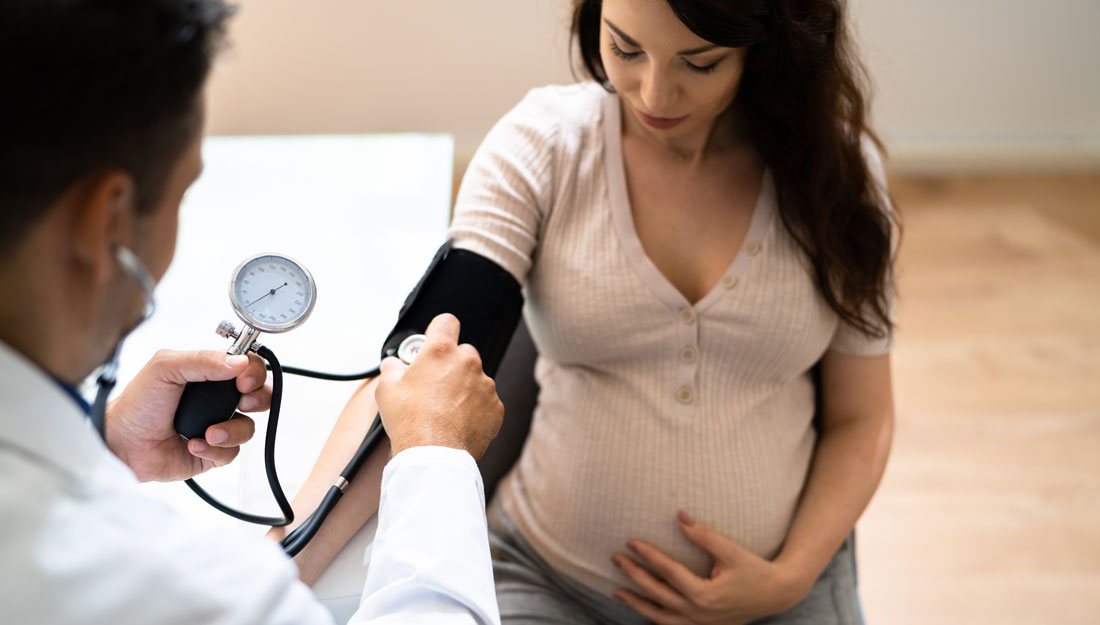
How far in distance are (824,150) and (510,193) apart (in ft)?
1.32

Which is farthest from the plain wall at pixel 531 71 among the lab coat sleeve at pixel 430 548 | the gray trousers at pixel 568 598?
the lab coat sleeve at pixel 430 548

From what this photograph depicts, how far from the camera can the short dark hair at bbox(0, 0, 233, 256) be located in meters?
0.57

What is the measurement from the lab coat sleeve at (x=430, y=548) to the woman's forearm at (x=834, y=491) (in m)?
0.54

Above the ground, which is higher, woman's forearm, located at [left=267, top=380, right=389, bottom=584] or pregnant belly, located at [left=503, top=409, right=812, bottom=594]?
woman's forearm, located at [left=267, top=380, right=389, bottom=584]

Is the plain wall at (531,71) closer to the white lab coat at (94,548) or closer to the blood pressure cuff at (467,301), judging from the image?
the blood pressure cuff at (467,301)

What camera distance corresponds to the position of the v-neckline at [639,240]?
1183 mm

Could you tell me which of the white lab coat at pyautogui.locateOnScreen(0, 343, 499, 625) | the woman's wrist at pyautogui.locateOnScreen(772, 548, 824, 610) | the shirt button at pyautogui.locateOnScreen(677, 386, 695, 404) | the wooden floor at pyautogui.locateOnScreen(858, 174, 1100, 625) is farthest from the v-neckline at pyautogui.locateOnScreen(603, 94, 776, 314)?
the wooden floor at pyautogui.locateOnScreen(858, 174, 1100, 625)

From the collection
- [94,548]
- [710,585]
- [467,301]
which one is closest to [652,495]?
[710,585]

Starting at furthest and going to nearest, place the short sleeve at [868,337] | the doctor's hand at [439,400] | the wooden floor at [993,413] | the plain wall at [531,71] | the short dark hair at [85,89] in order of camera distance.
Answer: the plain wall at [531,71] → the wooden floor at [993,413] → the short sleeve at [868,337] → the doctor's hand at [439,400] → the short dark hair at [85,89]

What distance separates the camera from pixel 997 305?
2590mm

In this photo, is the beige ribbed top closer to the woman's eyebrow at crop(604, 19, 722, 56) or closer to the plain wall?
the woman's eyebrow at crop(604, 19, 722, 56)

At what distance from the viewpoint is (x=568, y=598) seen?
4.16 feet

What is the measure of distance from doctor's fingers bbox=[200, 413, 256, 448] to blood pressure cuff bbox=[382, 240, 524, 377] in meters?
0.19

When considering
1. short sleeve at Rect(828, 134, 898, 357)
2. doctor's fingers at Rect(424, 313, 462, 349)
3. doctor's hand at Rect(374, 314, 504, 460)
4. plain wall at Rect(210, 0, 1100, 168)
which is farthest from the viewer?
plain wall at Rect(210, 0, 1100, 168)
